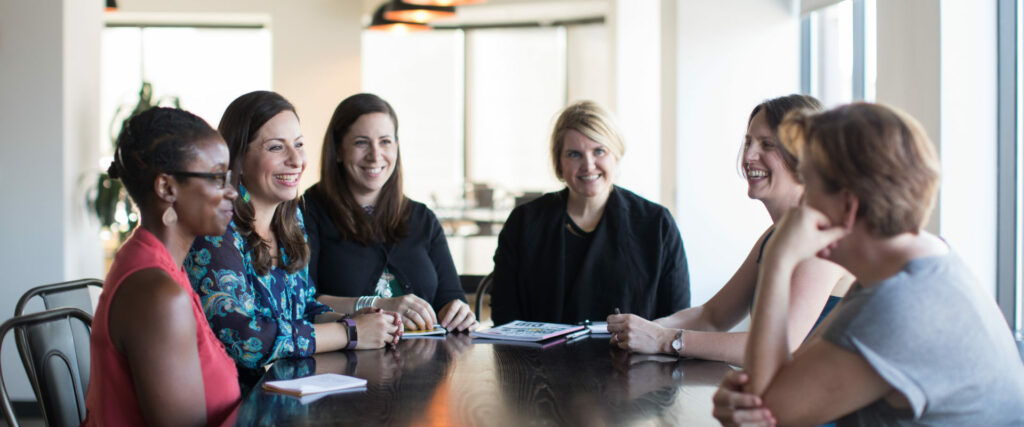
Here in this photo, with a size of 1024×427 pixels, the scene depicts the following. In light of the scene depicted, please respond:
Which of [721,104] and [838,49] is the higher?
[838,49]

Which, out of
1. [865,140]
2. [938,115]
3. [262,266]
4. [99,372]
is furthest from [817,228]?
[938,115]

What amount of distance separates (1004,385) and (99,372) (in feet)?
5.13

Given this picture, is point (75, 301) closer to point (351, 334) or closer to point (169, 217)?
point (351, 334)

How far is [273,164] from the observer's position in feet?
8.38

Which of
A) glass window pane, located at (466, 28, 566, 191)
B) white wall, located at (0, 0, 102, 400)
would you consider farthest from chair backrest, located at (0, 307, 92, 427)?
glass window pane, located at (466, 28, 566, 191)

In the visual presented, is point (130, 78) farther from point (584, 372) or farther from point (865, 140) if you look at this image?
point (865, 140)

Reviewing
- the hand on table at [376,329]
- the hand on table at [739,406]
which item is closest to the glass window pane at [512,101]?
the hand on table at [376,329]

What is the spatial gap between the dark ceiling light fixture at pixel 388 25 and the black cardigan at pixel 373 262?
5.97 meters

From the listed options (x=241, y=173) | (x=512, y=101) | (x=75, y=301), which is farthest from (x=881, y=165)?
(x=512, y=101)

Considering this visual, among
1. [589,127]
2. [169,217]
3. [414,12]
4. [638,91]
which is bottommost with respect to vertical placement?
[169,217]

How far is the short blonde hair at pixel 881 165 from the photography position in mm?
1278

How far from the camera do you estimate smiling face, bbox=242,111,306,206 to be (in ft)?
8.38

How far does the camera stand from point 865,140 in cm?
129

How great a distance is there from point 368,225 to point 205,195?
1.31m
